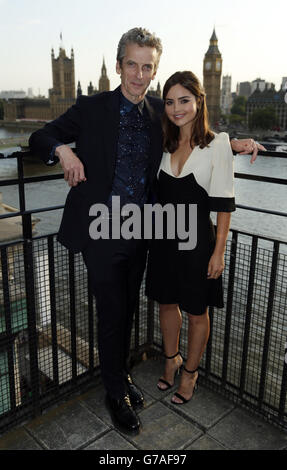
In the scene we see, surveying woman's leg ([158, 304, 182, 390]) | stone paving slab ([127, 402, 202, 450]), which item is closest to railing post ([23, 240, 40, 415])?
stone paving slab ([127, 402, 202, 450])

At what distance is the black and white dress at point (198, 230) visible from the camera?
194 cm

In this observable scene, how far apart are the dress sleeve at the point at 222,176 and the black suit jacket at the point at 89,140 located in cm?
47

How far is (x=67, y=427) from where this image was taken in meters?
2.15

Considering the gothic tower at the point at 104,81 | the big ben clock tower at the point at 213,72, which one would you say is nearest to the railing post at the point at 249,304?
the big ben clock tower at the point at 213,72

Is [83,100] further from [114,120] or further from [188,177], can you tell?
[188,177]

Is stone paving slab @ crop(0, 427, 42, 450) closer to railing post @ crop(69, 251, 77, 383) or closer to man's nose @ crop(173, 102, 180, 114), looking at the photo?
railing post @ crop(69, 251, 77, 383)

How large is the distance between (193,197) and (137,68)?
0.63 meters

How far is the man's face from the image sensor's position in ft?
6.05

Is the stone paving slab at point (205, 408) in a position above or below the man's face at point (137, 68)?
below

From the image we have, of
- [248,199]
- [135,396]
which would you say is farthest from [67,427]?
[248,199]

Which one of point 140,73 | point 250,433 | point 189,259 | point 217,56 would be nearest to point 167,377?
point 250,433

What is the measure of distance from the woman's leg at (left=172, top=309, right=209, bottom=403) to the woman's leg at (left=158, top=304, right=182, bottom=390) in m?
0.11

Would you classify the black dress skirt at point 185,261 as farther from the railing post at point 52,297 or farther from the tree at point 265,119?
the tree at point 265,119
